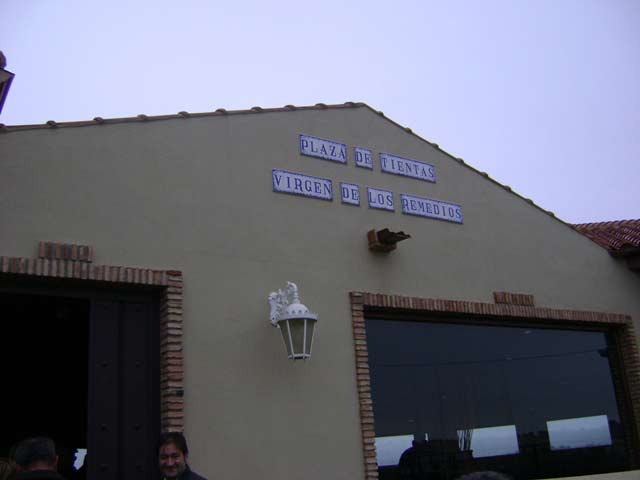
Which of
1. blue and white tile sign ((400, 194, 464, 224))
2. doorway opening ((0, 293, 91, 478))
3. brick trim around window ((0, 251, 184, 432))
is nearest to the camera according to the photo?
brick trim around window ((0, 251, 184, 432))

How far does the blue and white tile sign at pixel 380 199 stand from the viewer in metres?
8.30

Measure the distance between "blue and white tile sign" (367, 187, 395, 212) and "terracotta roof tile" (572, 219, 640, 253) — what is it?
3371 millimetres

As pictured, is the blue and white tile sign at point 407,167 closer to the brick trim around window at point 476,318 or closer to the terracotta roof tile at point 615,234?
the brick trim around window at point 476,318

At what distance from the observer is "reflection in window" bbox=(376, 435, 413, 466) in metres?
7.70

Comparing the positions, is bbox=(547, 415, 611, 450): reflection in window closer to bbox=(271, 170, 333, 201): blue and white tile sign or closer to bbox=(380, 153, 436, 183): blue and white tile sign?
bbox=(380, 153, 436, 183): blue and white tile sign

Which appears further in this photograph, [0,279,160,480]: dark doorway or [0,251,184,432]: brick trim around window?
[0,279,160,480]: dark doorway

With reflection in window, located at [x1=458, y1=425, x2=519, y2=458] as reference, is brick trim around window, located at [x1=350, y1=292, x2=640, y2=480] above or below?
above

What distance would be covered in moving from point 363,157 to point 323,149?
1.91 ft

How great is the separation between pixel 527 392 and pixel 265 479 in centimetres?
435

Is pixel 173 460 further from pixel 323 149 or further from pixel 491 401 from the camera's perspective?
pixel 491 401

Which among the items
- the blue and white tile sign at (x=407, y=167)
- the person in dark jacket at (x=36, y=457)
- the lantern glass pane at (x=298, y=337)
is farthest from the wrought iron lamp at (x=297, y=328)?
the person in dark jacket at (x=36, y=457)

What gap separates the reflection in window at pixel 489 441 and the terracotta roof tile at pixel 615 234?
10.6 feet

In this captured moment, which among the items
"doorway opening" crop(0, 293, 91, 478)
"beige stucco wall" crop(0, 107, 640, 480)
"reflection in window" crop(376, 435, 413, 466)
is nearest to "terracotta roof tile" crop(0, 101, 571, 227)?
"beige stucco wall" crop(0, 107, 640, 480)

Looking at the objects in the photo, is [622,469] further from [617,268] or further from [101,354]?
[101,354]
